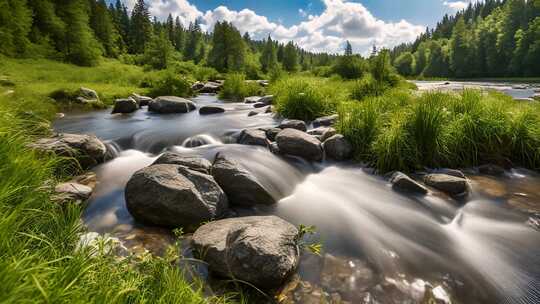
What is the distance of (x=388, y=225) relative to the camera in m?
4.57

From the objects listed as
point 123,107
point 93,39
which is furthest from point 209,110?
point 93,39

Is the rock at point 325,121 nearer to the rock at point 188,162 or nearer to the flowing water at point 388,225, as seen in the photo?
the flowing water at point 388,225

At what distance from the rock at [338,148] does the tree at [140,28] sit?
71452 mm

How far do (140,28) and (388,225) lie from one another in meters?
79.3

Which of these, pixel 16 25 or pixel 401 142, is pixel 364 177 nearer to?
pixel 401 142

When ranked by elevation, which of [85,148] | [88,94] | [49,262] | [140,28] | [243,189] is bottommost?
[243,189]

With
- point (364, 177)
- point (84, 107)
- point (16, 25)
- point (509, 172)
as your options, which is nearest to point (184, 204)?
point (364, 177)

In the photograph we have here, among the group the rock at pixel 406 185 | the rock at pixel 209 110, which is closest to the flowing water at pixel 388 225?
the rock at pixel 406 185

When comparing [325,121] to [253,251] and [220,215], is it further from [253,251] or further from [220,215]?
[253,251]

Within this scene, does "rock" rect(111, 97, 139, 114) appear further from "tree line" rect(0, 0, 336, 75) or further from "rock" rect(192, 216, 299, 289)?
"tree line" rect(0, 0, 336, 75)

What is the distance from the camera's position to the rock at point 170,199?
407 centimetres

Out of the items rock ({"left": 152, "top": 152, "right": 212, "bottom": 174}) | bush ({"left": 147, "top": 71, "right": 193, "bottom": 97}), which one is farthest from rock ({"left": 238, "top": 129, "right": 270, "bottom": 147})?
bush ({"left": 147, "top": 71, "right": 193, "bottom": 97})

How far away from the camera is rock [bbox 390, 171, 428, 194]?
553cm

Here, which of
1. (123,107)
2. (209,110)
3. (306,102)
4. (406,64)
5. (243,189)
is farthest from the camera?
(406,64)
